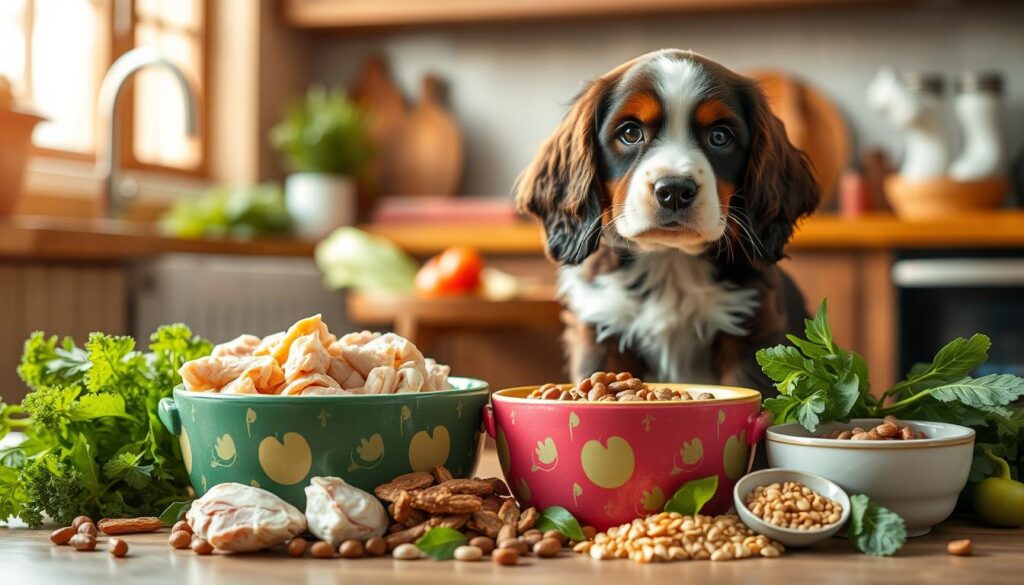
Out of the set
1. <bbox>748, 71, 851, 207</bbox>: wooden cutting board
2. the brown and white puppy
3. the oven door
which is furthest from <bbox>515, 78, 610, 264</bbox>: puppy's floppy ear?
<bbox>748, 71, 851, 207</bbox>: wooden cutting board

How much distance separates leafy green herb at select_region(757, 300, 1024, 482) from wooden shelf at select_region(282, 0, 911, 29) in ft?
10.6

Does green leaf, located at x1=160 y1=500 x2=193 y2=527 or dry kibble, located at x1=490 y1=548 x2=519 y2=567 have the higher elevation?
dry kibble, located at x1=490 y1=548 x2=519 y2=567

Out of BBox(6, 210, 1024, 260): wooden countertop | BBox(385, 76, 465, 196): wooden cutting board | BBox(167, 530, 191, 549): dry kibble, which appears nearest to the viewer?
BBox(167, 530, 191, 549): dry kibble

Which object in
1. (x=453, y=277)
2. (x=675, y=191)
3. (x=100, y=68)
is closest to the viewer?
(x=675, y=191)

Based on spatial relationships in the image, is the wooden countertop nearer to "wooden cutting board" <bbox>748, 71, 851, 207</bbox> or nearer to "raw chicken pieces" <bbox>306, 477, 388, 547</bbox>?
"wooden cutting board" <bbox>748, 71, 851, 207</bbox>

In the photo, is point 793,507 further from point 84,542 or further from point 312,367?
point 84,542

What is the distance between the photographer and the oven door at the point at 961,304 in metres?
3.45

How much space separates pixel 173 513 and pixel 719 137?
70 centimetres

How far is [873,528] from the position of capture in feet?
2.76

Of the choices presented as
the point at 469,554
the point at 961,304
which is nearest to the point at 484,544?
the point at 469,554

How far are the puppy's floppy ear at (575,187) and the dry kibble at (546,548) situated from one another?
0.55 m

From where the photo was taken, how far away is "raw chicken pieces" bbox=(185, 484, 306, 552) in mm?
841

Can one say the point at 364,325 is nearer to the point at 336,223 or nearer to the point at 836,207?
the point at 336,223

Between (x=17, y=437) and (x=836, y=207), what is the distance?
141 inches
